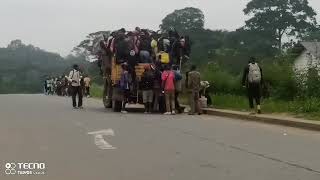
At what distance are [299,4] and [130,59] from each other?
62583 mm

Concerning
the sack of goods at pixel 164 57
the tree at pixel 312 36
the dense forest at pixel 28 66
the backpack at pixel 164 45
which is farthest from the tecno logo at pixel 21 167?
the dense forest at pixel 28 66

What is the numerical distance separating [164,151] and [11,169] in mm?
2847

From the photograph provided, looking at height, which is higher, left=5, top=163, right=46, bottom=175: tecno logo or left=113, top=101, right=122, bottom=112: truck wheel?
left=113, top=101, right=122, bottom=112: truck wheel

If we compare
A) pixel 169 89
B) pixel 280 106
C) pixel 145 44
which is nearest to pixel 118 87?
pixel 145 44

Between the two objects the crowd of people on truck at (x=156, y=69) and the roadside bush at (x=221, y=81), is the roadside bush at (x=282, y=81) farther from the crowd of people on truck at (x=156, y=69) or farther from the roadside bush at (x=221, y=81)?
the roadside bush at (x=221, y=81)

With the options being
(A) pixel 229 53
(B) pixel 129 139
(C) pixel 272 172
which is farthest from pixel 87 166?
(A) pixel 229 53

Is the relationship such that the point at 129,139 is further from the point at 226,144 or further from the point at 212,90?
the point at 212,90

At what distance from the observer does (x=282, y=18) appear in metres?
79.6

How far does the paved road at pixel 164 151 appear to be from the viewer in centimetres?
868

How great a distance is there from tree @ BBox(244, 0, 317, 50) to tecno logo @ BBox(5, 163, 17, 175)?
70878mm

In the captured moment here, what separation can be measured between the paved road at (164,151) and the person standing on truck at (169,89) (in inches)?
168

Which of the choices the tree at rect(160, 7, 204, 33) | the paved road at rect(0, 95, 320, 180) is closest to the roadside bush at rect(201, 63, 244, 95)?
the paved road at rect(0, 95, 320, 180)

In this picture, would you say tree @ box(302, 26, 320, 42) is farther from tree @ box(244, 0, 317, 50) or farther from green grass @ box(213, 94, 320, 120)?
green grass @ box(213, 94, 320, 120)

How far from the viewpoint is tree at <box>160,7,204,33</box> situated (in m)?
86.6
